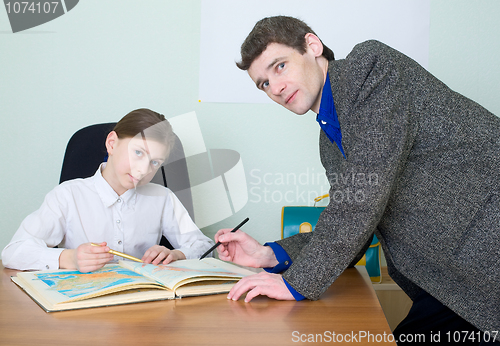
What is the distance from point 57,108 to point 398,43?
1.46 m

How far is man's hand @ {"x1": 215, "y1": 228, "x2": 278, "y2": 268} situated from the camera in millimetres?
948

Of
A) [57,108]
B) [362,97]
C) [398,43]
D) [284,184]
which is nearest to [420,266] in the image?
[362,97]

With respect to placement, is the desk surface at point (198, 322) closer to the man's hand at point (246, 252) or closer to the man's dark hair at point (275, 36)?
the man's hand at point (246, 252)

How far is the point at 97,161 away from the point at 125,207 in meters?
0.24

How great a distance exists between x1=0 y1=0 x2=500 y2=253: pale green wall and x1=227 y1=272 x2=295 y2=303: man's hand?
1.04 m

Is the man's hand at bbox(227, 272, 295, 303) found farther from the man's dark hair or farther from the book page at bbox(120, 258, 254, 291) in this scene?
the man's dark hair

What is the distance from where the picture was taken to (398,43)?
1.69 m

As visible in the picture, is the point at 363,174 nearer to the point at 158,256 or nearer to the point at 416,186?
the point at 416,186

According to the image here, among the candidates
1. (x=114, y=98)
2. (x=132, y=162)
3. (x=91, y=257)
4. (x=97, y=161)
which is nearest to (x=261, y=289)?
(x=91, y=257)

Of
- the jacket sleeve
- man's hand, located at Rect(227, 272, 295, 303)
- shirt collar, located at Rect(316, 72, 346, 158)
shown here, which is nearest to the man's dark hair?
shirt collar, located at Rect(316, 72, 346, 158)

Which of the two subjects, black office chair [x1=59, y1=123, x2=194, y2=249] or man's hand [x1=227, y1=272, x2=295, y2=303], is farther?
black office chair [x1=59, y1=123, x2=194, y2=249]

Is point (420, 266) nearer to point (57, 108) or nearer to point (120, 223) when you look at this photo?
point (120, 223)

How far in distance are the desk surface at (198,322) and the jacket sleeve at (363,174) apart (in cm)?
6

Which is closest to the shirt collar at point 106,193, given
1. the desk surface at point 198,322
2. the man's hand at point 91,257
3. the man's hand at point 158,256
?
the man's hand at point 158,256
